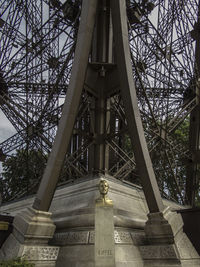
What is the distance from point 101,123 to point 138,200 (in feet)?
13.2

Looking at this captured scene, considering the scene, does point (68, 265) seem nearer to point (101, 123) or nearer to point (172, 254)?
point (172, 254)

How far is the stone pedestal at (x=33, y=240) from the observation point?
9.80 meters

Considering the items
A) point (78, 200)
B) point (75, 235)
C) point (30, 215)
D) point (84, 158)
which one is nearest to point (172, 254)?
point (75, 235)

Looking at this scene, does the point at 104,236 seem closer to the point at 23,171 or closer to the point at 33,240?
the point at 33,240

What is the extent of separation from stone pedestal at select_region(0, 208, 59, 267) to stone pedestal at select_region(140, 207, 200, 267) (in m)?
2.90

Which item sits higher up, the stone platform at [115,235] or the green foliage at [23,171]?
the green foliage at [23,171]

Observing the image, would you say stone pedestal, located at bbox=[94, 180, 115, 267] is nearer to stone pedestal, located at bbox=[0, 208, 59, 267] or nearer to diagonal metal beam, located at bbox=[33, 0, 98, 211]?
stone pedestal, located at bbox=[0, 208, 59, 267]

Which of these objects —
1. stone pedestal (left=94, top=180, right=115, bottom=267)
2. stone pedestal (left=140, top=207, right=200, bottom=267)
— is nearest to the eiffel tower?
stone pedestal (left=140, top=207, right=200, bottom=267)

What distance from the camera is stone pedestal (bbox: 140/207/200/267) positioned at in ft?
33.0

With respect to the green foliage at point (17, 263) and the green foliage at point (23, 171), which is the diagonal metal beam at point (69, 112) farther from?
the green foliage at point (23, 171)

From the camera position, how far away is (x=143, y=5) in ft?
71.8

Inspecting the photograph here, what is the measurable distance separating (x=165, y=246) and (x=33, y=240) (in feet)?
13.2

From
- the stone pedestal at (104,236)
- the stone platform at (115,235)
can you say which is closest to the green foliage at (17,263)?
the stone platform at (115,235)

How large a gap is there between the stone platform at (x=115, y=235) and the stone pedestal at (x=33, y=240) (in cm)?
42
